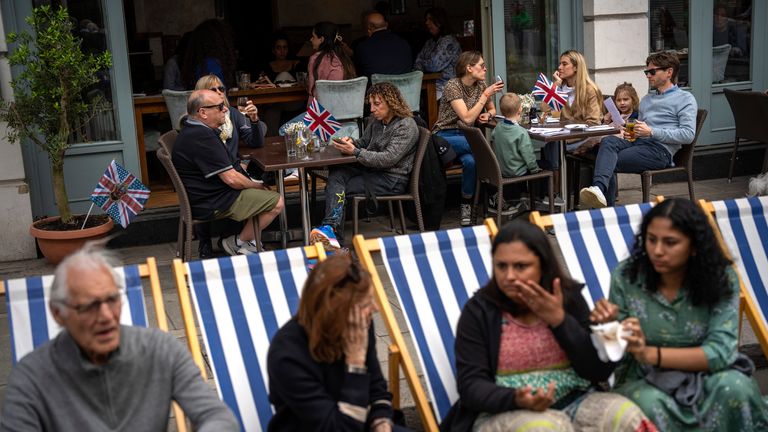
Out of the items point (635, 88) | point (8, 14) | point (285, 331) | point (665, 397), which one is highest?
point (8, 14)

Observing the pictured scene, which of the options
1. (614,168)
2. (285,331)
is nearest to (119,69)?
(614,168)

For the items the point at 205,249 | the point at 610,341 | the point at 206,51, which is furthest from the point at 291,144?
the point at 610,341

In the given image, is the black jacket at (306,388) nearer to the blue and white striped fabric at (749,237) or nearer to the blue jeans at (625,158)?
the blue and white striped fabric at (749,237)

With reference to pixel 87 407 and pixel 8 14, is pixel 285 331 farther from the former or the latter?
pixel 8 14

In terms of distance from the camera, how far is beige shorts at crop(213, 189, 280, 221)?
23.9ft

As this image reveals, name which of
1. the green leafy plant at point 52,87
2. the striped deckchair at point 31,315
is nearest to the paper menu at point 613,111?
the green leafy plant at point 52,87

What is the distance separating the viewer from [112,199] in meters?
7.41

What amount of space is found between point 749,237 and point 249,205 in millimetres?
3513

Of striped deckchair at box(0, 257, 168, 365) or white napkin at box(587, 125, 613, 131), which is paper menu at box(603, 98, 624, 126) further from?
striped deckchair at box(0, 257, 168, 365)

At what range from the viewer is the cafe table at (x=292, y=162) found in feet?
24.1

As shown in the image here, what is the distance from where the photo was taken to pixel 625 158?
8.13 meters

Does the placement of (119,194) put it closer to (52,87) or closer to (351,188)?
(52,87)

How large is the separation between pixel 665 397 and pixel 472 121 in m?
5.05

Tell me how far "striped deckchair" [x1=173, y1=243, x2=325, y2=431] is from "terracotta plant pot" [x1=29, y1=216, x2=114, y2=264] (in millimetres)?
3380
